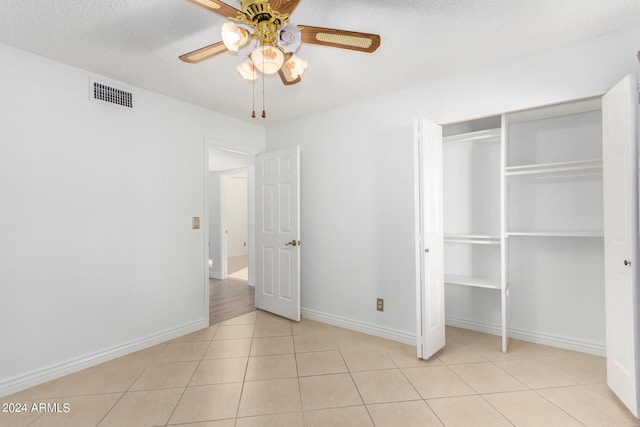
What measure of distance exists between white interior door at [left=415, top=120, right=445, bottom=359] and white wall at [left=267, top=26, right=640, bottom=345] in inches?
12.7

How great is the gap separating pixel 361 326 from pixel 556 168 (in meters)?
2.28

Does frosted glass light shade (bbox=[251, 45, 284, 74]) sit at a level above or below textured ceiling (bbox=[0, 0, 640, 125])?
below

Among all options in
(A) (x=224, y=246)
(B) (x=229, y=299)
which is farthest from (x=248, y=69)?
(A) (x=224, y=246)

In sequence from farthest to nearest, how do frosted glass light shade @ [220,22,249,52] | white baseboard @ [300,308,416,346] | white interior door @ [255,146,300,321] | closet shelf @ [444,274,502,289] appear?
white interior door @ [255,146,300,321] → white baseboard @ [300,308,416,346] → closet shelf @ [444,274,502,289] → frosted glass light shade @ [220,22,249,52]

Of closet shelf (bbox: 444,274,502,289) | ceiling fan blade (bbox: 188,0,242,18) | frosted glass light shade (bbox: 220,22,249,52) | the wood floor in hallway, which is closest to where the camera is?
ceiling fan blade (bbox: 188,0,242,18)

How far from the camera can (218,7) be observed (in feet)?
4.48

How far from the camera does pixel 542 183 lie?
2797mm

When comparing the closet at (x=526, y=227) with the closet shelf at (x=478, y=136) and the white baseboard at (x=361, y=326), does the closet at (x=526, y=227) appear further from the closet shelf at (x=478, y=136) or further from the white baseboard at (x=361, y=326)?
the white baseboard at (x=361, y=326)

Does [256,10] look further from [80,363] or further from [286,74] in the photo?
[80,363]

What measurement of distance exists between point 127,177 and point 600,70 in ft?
12.6

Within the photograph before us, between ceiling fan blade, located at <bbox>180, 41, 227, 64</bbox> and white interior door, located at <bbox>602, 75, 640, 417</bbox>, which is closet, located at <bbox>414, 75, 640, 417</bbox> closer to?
white interior door, located at <bbox>602, 75, 640, 417</bbox>

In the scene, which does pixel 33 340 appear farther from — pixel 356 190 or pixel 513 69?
pixel 513 69

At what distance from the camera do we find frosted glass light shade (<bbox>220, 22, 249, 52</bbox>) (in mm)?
1438

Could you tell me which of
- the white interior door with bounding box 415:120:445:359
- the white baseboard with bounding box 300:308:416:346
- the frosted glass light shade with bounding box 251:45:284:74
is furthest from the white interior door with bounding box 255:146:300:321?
the frosted glass light shade with bounding box 251:45:284:74
